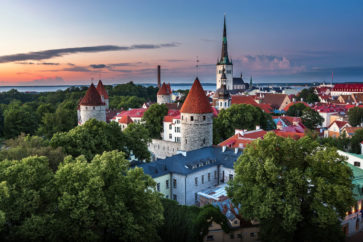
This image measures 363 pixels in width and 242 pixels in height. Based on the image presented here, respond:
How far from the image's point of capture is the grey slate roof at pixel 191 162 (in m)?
23.7

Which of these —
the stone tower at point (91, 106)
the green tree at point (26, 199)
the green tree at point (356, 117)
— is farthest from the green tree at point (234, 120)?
the green tree at point (26, 199)

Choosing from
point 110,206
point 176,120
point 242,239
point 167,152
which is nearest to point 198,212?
point 242,239

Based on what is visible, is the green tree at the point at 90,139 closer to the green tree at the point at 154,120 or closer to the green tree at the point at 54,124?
the green tree at the point at 154,120

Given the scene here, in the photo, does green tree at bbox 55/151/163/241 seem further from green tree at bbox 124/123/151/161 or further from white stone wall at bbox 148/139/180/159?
white stone wall at bbox 148/139/180/159

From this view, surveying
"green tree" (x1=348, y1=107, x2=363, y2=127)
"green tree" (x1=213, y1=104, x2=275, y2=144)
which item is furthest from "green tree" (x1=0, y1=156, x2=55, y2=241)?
"green tree" (x1=348, y1=107, x2=363, y2=127)

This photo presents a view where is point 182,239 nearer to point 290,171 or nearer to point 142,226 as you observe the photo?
point 142,226

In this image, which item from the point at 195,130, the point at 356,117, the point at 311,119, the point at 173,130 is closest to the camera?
the point at 195,130

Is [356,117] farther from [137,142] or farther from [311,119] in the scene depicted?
[137,142]

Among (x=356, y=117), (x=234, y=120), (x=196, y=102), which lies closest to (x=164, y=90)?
(x=234, y=120)

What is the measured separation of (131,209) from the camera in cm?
1440

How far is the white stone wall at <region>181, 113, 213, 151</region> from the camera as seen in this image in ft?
97.0

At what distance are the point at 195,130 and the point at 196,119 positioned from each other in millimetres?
1056

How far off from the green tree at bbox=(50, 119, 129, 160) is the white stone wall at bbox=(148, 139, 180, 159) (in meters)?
9.84

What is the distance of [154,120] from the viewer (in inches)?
1748
